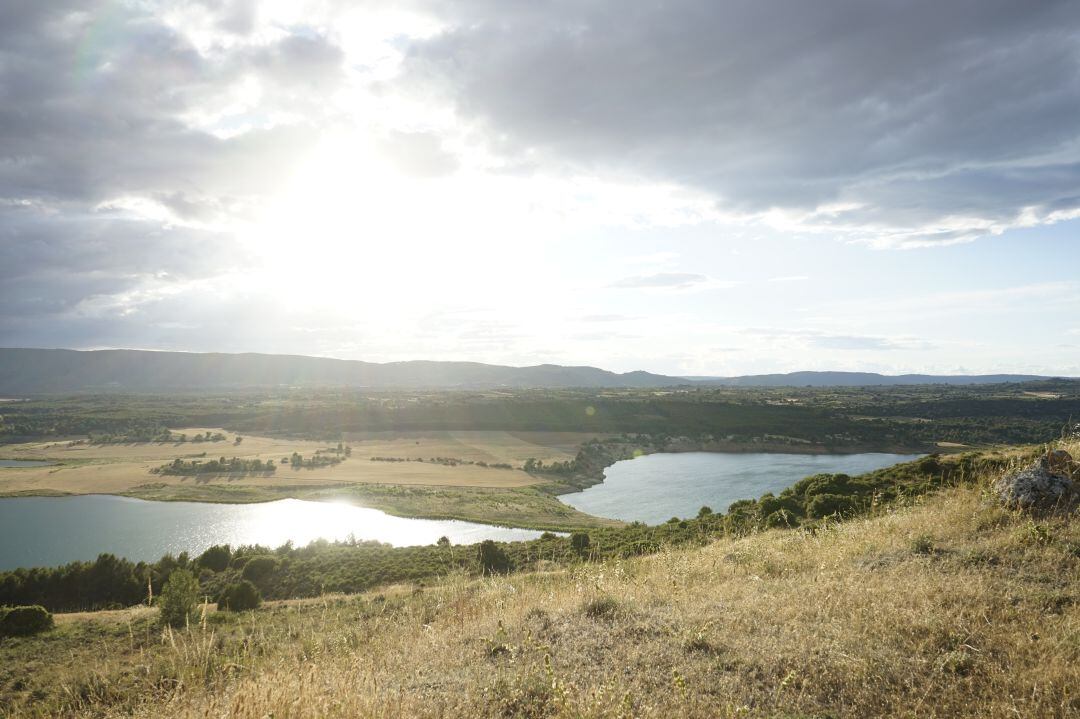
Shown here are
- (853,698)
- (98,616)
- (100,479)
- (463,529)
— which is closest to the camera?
(853,698)

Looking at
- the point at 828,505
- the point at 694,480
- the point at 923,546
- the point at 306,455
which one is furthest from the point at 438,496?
the point at 923,546

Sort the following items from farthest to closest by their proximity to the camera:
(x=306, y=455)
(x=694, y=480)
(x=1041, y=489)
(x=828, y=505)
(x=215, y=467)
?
(x=306, y=455) < (x=215, y=467) < (x=694, y=480) < (x=828, y=505) < (x=1041, y=489)

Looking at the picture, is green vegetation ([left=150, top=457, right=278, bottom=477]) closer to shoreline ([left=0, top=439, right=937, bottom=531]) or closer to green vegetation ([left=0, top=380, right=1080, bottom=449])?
shoreline ([left=0, top=439, right=937, bottom=531])

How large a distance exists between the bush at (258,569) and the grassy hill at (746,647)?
111ft

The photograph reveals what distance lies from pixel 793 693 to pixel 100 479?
107872 mm

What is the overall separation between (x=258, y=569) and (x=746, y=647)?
41.3 m

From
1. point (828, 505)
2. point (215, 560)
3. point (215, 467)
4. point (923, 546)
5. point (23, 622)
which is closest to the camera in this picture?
point (923, 546)

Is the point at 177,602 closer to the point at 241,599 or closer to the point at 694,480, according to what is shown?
the point at 241,599

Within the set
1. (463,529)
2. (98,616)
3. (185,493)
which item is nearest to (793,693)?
(98,616)

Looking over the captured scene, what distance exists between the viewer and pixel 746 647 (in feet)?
17.1

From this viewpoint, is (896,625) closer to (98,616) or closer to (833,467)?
(98,616)

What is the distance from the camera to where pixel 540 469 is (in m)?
90.8

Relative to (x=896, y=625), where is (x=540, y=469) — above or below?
below

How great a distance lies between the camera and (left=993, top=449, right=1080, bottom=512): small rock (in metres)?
7.88
